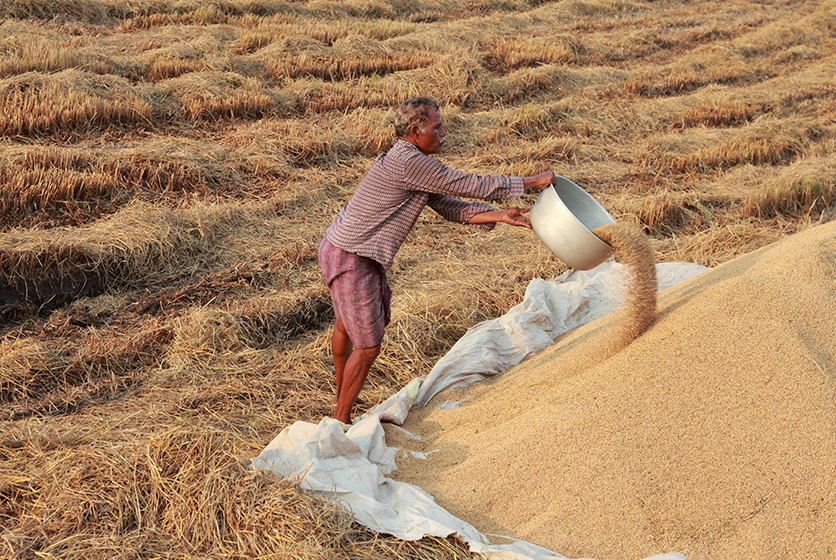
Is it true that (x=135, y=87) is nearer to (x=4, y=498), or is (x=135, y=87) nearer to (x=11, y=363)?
(x=11, y=363)

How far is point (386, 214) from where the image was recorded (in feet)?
8.14

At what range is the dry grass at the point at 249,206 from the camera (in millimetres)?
2094

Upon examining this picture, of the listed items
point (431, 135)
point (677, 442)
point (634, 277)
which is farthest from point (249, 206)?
point (677, 442)

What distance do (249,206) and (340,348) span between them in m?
2.28

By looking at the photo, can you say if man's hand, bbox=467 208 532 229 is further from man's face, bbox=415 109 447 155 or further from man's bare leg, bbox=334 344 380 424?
man's bare leg, bbox=334 344 380 424

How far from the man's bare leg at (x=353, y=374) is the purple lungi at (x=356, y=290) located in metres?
0.03

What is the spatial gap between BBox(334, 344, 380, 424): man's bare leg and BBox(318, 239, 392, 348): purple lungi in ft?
0.11

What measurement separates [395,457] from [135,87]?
5001mm

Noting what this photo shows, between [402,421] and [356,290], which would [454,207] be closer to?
[356,290]

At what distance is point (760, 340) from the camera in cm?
236

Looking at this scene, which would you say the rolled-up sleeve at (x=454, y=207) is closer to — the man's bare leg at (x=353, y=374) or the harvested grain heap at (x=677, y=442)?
the man's bare leg at (x=353, y=374)

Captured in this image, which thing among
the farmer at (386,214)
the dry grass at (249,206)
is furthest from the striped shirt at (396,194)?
the dry grass at (249,206)

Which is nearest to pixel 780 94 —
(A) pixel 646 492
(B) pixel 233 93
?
(B) pixel 233 93

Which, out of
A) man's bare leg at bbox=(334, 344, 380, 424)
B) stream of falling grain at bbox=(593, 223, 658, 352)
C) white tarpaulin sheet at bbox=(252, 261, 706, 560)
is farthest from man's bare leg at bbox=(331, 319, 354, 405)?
stream of falling grain at bbox=(593, 223, 658, 352)
